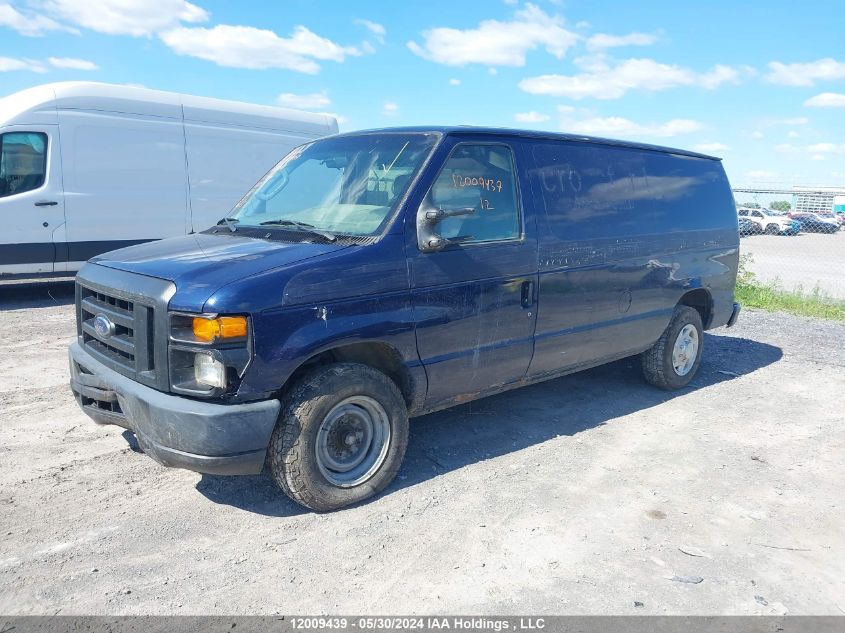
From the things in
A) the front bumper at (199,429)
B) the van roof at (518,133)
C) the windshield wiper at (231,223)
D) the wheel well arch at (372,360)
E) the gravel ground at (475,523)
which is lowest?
the gravel ground at (475,523)

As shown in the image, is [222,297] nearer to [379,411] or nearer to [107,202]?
[379,411]

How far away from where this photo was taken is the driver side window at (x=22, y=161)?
9.06m

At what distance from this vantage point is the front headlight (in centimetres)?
316

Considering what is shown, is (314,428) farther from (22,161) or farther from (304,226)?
(22,161)

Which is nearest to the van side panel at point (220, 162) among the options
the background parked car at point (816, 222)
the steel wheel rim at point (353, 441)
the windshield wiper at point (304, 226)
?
the windshield wiper at point (304, 226)

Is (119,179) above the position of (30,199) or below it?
above

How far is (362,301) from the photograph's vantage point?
359cm

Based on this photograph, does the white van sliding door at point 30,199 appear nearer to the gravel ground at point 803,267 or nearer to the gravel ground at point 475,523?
the gravel ground at point 475,523

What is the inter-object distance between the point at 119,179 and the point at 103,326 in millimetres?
7085

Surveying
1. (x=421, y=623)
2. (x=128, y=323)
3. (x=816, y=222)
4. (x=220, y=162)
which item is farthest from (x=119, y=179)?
(x=816, y=222)

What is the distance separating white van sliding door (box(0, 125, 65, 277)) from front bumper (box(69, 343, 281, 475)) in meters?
6.98

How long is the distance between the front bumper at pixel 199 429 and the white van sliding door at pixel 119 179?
7.16 metres

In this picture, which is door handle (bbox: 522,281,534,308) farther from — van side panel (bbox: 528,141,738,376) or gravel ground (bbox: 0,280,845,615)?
gravel ground (bbox: 0,280,845,615)

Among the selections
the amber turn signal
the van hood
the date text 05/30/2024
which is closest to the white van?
the van hood
